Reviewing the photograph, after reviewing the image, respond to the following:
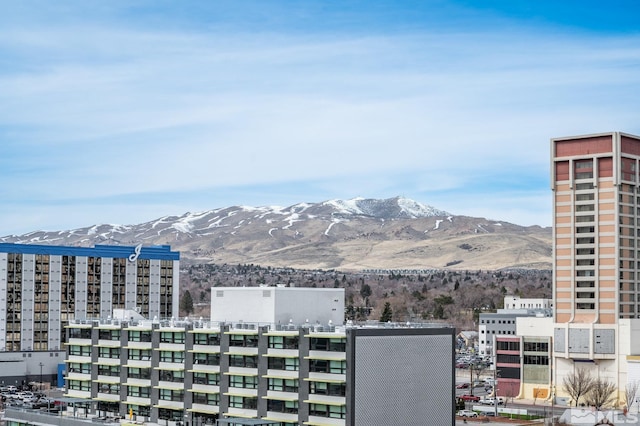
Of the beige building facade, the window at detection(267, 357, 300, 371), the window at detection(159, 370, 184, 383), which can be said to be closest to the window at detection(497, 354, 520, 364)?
the beige building facade

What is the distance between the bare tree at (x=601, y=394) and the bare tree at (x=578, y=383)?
682 mm

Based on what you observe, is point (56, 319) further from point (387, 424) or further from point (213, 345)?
point (387, 424)

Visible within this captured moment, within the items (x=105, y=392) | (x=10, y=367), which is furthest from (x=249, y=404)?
(x=10, y=367)

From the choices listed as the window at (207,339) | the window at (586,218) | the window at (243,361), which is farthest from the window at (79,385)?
the window at (586,218)

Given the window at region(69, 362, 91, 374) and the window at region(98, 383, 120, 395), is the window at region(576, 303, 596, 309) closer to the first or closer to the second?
the window at region(98, 383, 120, 395)

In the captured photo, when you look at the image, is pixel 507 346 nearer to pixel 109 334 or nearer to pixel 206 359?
pixel 109 334

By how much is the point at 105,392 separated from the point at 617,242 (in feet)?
273

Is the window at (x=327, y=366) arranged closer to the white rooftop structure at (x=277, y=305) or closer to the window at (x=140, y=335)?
the white rooftop structure at (x=277, y=305)

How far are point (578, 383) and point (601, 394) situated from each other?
535cm

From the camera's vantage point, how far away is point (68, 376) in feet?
373

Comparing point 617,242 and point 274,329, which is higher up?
point 617,242

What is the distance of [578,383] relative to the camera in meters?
150

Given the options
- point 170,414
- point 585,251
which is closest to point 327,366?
point 170,414

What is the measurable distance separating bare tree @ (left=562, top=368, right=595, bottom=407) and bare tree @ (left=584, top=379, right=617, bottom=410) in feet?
2.24
